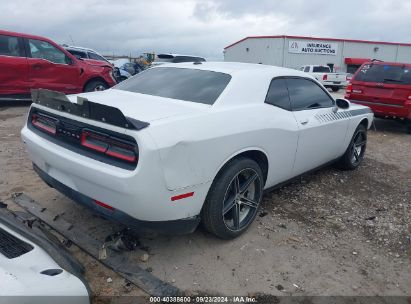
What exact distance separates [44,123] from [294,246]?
252cm

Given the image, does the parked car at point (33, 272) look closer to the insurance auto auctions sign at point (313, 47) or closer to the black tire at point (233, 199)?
the black tire at point (233, 199)

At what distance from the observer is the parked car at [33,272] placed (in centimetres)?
162

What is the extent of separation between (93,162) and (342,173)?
3.95m

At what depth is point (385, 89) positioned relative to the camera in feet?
28.2

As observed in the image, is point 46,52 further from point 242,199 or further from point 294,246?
point 294,246

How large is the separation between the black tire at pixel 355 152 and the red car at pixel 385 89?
10.8 ft

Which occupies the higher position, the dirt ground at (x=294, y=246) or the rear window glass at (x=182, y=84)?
the rear window glass at (x=182, y=84)

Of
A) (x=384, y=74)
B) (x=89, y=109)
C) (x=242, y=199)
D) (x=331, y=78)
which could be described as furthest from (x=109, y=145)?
(x=331, y=78)

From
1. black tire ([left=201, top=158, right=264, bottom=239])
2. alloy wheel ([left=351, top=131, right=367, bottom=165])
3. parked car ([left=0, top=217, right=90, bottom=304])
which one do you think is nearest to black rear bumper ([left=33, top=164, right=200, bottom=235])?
black tire ([left=201, top=158, right=264, bottom=239])

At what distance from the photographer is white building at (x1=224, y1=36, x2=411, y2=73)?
109 ft

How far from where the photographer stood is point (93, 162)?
2.73 meters

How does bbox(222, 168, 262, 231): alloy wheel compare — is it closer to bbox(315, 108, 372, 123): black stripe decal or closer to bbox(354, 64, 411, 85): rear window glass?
Result: bbox(315, 108, 372, 123): black stripe decal

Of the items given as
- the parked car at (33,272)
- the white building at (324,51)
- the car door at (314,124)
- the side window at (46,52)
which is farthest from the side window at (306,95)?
the white building at (324,51)

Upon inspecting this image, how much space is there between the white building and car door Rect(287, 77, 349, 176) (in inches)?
1176
